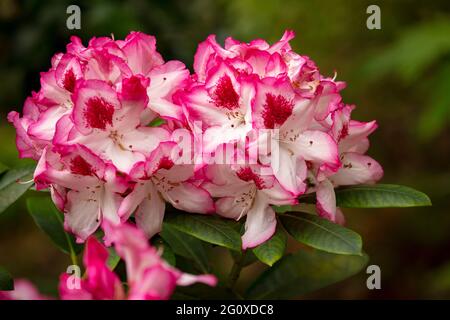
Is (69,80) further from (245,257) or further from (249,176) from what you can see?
(245,257)

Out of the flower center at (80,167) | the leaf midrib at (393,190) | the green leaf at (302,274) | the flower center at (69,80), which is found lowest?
the green leaf at (302,274)

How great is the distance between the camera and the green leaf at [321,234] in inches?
34.4

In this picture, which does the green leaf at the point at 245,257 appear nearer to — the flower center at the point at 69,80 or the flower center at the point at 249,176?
the flower center at the point at 249,176

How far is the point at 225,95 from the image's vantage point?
88 cm

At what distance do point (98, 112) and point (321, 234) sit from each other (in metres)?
0.32

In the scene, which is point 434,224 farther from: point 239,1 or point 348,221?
point 239,1

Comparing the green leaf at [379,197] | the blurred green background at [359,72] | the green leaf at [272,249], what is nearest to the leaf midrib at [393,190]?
the green leaf at [379,197]

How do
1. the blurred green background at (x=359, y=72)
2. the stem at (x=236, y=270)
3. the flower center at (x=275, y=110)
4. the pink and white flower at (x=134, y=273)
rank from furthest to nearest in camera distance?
the blurred green background at (x=359, y=72), the stem at (x=236, y=270), the flower center at (x=275, y=110), the pink and white flower at (x=134, y=273)

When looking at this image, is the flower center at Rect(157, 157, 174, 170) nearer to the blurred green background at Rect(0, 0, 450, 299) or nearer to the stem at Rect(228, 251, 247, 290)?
the stem at Rect(228, 251, 247, 290)

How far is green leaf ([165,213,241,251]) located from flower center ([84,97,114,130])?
0.16 metres

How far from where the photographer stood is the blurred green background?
230 centimetres

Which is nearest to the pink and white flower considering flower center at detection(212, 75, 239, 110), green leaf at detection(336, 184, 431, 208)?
flower center at detection(212, 75, 239, 110)

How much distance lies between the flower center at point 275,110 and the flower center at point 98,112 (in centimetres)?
19
